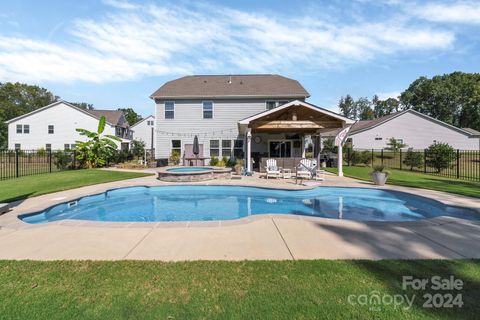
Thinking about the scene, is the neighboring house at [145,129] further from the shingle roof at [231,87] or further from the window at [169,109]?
the window at [169,109]

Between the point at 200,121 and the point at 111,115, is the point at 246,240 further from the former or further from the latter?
the point at 111,115

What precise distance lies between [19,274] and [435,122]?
42.5m

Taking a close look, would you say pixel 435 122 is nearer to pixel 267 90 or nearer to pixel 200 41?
pixel 267 90

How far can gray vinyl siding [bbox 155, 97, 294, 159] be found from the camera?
22.1 m

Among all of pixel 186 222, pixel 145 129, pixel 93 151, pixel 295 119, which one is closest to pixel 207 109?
pixel 295 119

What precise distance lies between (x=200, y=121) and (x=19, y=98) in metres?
61.8

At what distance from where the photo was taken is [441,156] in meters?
16.3

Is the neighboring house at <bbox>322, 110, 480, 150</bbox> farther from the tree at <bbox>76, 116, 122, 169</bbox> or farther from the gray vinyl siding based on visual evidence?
the tree at <bbox>76, 116, 122, 169</bbox>

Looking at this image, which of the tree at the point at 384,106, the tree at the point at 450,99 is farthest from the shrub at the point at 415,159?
the tree at the point at 384,106

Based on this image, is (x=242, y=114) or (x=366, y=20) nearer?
(x=366, y=20)

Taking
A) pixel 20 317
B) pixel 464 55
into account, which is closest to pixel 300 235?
Result: pixel 20 317

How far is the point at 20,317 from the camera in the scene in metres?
2.37

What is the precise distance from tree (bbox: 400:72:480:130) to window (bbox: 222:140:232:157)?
188 feet

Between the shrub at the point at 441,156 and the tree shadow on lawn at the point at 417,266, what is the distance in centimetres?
1406
